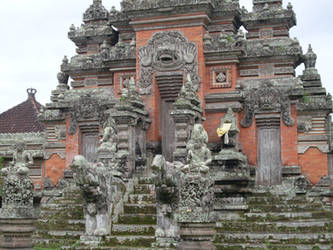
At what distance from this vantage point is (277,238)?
1683 centimetres

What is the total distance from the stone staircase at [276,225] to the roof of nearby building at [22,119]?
14342 millimetres

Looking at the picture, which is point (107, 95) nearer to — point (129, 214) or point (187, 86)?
point (187, 86)

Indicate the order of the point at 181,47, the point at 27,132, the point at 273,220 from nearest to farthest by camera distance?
the point at 273,220 < the point at 181,47 < the point at 27,132

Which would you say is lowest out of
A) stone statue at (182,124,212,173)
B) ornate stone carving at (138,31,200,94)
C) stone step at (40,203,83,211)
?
stone step at (40,203,83,211)

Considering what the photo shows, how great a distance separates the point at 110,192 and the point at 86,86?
8022 millimetres

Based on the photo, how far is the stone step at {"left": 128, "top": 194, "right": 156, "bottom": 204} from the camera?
18703mm

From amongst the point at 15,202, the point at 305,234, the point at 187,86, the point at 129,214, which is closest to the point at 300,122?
the point at 187,86

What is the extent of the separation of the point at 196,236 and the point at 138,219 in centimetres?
506

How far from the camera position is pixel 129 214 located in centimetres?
1811

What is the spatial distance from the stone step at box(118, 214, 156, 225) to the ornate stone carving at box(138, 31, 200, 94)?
19.8 ft

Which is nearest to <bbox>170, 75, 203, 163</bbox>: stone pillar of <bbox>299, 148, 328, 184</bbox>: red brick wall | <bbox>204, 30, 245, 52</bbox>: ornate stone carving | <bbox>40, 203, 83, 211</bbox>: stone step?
<bbox>204, 30, 245, 52</bbox>: ornate stone carving

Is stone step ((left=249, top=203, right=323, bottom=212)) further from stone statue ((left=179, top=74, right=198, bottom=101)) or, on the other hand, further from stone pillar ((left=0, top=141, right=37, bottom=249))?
stone pillar ((left=0, top=141, right=37, bottom=249))

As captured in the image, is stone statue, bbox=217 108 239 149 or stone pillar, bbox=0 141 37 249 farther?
stone statue, bbox=217 108 239 149

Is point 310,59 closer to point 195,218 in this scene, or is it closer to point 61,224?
point 61,224
